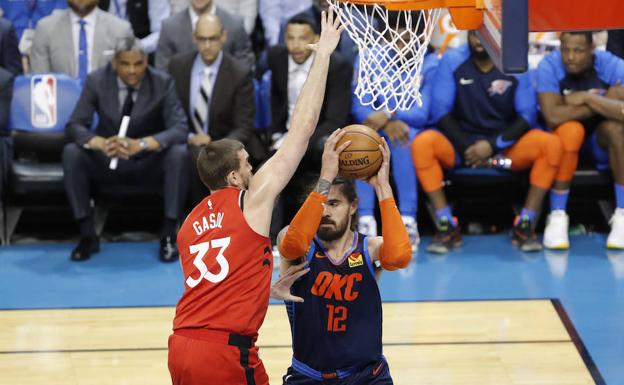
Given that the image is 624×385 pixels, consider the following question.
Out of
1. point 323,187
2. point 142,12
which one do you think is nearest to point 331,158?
point 323,187

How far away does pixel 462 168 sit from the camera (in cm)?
884

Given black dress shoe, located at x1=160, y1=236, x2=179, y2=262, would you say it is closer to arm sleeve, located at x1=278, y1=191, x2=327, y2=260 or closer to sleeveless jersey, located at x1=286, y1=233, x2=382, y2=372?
sleeveless jersey, located at x1=286, y1=233, x2=382, y2=372

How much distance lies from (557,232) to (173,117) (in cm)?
315

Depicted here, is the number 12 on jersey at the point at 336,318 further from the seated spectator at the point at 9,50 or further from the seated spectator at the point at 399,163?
the seated spectator at the point at 9,50

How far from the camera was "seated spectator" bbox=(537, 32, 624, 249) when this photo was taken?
28.1ft

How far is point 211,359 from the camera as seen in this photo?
438cm

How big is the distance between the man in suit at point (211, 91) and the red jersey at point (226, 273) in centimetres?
423

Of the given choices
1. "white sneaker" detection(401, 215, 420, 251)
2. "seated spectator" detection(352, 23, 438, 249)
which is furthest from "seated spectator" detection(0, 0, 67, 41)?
"white sneaker" detection(401, 215, 420, 251)

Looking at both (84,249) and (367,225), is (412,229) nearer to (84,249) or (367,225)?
(367,225)

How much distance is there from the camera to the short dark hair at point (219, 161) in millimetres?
4594

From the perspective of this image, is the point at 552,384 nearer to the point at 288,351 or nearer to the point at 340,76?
the point at 288,351

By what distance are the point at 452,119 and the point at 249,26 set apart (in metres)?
2.15

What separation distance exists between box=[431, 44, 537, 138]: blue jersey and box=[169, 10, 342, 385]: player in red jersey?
4360 millimetres

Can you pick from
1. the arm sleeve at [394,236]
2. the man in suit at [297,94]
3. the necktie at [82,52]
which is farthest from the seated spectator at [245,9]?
the arm sleeve at [394,236]
